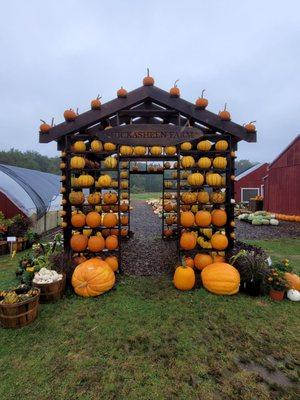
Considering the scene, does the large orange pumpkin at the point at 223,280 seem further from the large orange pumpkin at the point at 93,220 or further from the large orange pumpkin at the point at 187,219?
the large orange pumpkin at the point at 93,220

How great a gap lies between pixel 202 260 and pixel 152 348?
3067mm

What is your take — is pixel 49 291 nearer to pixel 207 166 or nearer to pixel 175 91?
pixel 207 166

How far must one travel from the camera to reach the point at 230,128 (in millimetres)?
6461

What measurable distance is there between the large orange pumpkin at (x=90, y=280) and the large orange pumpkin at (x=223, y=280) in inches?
90.2

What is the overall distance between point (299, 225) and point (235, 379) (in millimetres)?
14723

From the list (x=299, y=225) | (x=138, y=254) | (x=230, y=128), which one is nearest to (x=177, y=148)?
(x=230, y=128)

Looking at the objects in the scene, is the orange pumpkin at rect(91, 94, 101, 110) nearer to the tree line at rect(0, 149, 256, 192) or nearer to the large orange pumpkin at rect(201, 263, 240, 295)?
the large orange pumpkin at rect(201, 263, 240, 295)

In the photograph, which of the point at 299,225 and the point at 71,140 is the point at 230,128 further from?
the point at 299,225

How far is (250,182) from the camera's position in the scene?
87.6ft

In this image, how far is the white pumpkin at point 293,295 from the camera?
5.04 meters

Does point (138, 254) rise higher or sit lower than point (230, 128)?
lower

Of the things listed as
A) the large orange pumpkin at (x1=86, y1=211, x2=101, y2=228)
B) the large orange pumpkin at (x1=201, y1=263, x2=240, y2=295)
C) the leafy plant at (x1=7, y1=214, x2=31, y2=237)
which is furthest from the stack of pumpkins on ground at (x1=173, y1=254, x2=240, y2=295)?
the leafy plant at (x1=7, y1=214, x2=31, y2=237)

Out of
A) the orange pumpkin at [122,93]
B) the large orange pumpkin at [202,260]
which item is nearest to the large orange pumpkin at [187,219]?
the large orange pumpkin at [202,260]

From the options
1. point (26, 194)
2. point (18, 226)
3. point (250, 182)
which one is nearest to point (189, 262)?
point (18, 226)
